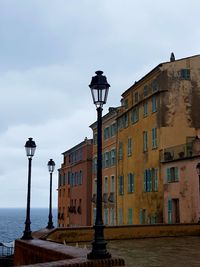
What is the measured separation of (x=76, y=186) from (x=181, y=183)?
28.8 m

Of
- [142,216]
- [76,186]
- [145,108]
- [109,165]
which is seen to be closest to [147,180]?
[142,216]

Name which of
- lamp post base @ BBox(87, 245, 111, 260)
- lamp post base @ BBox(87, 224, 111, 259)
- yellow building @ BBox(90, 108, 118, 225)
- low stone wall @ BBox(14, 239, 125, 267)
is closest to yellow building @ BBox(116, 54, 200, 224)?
yellow building @ BBox(90, 108, 118, 225)

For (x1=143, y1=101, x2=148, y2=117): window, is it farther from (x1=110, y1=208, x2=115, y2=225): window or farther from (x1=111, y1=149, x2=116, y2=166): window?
(x1=110, y1=208, x2=115, y2=225): window

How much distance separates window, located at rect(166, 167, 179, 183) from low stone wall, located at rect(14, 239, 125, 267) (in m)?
16.3

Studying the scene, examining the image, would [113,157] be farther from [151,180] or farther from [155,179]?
[155,179]

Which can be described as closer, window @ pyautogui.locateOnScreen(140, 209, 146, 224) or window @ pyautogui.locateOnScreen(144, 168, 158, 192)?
window @ pyautogui.locateOnScreen(144, 168, 158, 192)

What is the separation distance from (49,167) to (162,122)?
13052 mm

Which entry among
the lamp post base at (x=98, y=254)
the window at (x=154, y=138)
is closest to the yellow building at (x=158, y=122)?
the window at (x=154, y=138)

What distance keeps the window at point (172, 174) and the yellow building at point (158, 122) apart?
1.03 meters

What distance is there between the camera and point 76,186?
55.2 meters

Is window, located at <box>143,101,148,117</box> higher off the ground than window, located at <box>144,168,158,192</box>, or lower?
higher

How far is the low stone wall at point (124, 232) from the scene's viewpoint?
60.5 feet

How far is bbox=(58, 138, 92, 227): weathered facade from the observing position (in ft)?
167

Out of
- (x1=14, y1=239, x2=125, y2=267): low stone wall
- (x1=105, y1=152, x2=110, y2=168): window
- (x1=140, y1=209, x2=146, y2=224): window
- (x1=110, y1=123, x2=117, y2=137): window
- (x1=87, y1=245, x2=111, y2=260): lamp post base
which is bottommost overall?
(x1=14, y1=239, x2=125, y2=267): low stone wall
